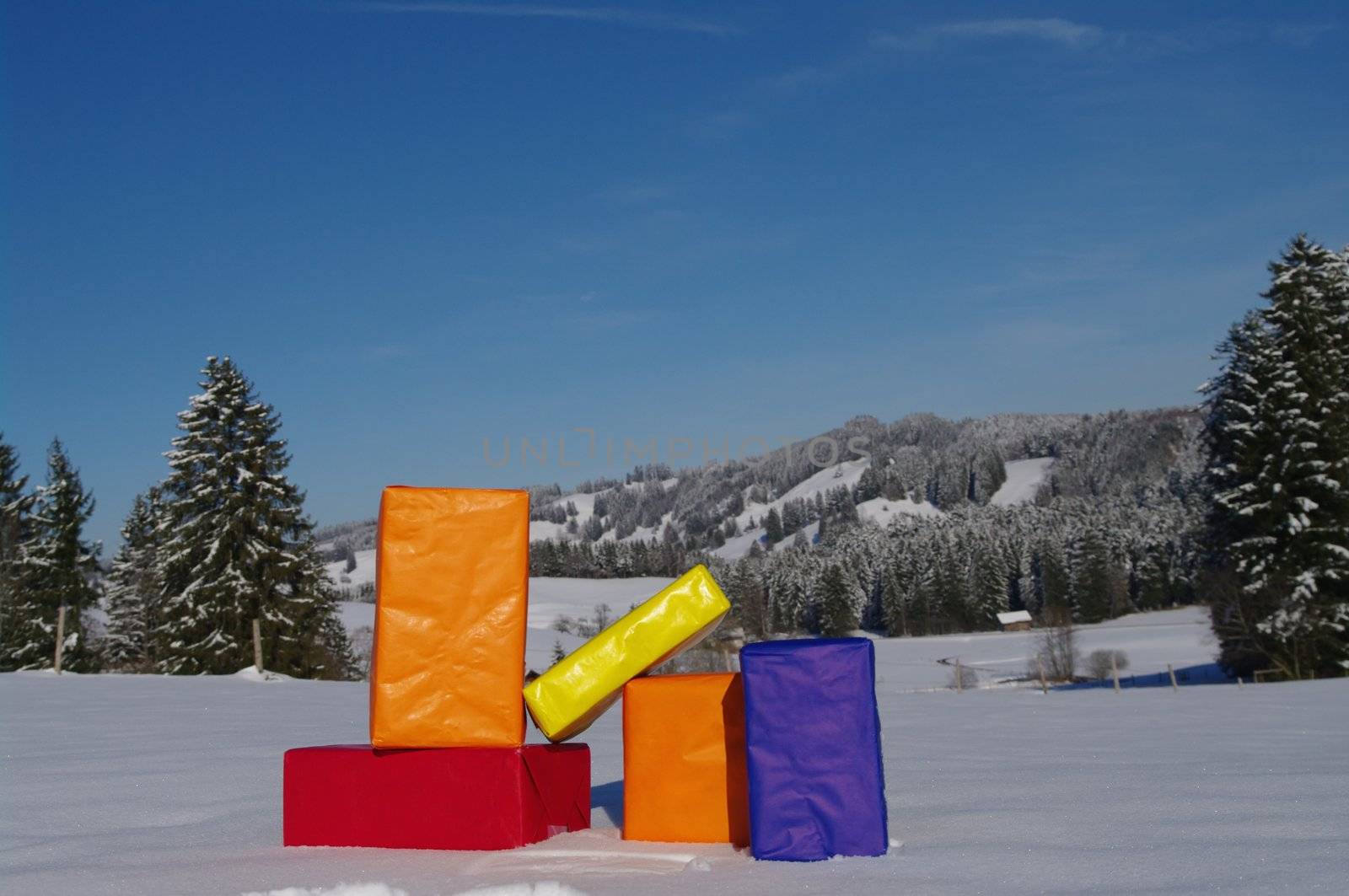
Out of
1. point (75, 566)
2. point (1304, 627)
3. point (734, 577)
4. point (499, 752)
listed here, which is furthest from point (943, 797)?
point (734, 577)

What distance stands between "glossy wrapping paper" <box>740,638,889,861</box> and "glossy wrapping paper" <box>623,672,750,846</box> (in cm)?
33

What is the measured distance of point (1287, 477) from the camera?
2791 cm

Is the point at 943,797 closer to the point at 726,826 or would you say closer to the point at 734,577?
the point at 726,826

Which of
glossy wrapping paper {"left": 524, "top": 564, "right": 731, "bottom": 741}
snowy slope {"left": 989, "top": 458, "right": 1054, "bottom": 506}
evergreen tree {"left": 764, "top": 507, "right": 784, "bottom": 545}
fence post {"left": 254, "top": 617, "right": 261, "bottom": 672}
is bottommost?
glossy wrapping paper {"left": 524, "top": 564, "right": 731, "bottom": 741}

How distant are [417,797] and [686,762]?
4.24ft

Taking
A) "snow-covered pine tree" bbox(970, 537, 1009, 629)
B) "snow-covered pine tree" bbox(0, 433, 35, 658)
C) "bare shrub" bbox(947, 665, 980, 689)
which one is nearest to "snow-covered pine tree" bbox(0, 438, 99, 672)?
"snow-covered pine tree" bbox(0, 433, 35, 658)

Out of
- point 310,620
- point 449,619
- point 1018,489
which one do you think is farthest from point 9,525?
point 1018,489

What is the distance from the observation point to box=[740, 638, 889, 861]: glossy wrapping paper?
4586mm

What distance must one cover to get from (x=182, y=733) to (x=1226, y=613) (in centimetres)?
2692

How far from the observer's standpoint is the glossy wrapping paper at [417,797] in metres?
5.01

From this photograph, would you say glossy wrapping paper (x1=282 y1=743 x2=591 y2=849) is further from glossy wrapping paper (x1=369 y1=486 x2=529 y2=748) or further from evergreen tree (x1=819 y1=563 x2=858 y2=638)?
evergreen tree (x1=819 y1=563 x2=858 y2=638)

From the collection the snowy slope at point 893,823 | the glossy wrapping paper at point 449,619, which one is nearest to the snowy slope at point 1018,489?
the snowy slope at point 893,823

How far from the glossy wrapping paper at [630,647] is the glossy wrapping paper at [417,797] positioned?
31 centimetres

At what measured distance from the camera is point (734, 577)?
80812 mm
